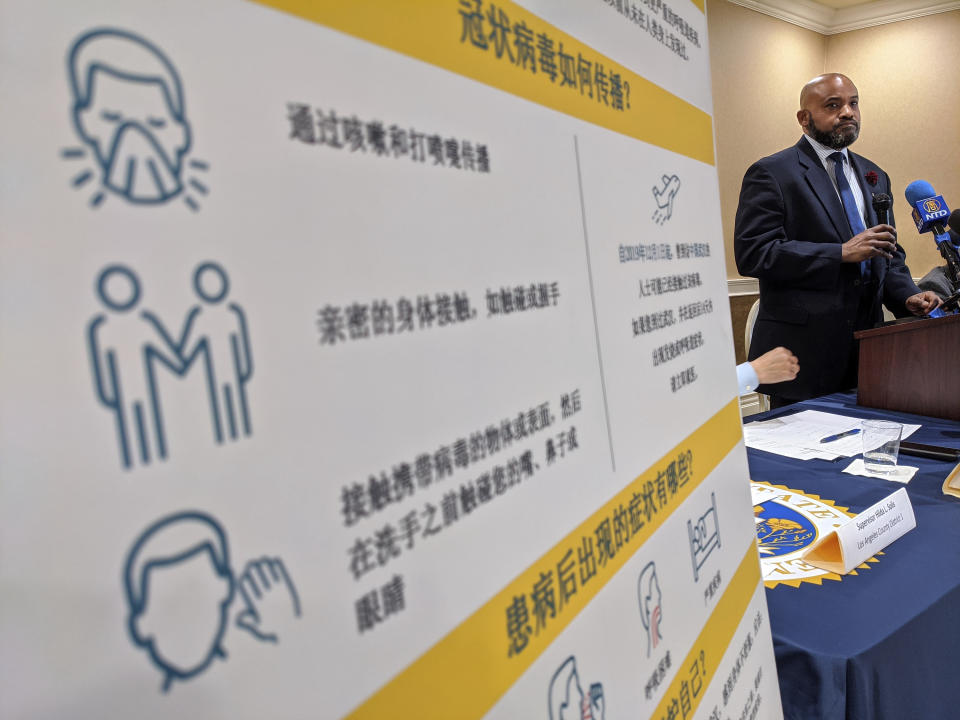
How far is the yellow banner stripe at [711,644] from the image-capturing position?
58 centimetres

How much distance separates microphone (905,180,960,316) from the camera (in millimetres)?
1882

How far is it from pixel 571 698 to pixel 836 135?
7.73 ft

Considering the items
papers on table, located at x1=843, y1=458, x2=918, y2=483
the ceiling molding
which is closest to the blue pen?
papers on table, located at x1=843, y1=458, x2=918, y2=483

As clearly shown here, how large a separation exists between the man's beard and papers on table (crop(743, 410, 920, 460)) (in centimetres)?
112

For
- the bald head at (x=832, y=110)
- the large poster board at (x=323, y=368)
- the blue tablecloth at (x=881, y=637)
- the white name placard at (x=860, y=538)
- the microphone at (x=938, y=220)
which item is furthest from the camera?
the bald head at (x=832, y=110)

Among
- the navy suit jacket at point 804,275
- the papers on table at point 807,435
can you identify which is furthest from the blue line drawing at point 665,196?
the navy suit jacket at point 804,275

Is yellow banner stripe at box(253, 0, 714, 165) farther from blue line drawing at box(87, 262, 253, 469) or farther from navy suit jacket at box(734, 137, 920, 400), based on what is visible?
navy suit jacket at box(734, 137, 920, 400)

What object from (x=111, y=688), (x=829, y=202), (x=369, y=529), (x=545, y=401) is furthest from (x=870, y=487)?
(x=829, y=202)

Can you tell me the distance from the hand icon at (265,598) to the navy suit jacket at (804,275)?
6.89ft

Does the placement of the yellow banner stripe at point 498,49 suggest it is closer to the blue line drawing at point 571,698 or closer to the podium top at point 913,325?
the blue line drawing at point 571,698

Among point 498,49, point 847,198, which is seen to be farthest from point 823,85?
point 498,49

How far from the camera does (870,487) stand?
1.12 metres

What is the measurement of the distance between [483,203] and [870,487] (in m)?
1.03

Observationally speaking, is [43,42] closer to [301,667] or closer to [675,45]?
[301,667]
